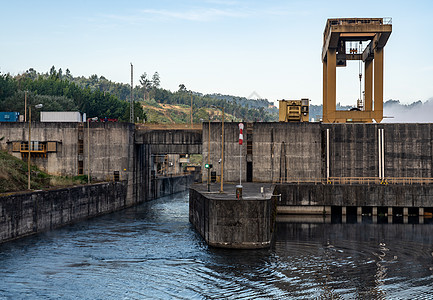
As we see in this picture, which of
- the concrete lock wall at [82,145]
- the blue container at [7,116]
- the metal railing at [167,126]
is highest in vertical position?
the blue container at [7,116]

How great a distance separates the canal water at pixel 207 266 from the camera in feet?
105

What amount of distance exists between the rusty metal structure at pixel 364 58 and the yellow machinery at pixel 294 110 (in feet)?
13.1

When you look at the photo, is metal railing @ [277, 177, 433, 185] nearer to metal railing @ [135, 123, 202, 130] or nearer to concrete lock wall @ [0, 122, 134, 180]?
metal railing @ [135, 123, 202, 130]

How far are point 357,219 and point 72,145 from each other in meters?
46.0

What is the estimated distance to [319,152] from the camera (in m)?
76.1

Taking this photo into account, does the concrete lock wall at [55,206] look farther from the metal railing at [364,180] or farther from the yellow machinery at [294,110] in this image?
the yellow machinery at [294,110]

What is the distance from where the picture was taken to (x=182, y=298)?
30.5 m

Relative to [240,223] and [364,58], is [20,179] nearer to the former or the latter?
[240,223]

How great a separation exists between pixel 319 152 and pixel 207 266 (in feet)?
Answer: 139

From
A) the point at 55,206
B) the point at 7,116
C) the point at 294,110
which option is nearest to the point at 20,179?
the point at 55,206

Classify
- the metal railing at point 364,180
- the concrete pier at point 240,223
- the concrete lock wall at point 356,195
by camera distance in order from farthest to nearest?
the metal railing at point 364,180 < the concrete lock wall at point 356,195 < the concrete pier at point 240,223

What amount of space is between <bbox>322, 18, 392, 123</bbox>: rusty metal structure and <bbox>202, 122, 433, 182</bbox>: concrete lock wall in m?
5.47

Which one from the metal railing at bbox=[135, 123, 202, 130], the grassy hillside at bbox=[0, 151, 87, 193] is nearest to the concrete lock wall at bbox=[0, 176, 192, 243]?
the grassy hillside at bbox=[0, 151, 87, 193]

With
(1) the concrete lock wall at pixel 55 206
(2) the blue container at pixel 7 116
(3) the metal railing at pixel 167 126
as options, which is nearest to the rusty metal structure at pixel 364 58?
(3) the metal railing at pixel 167 126
